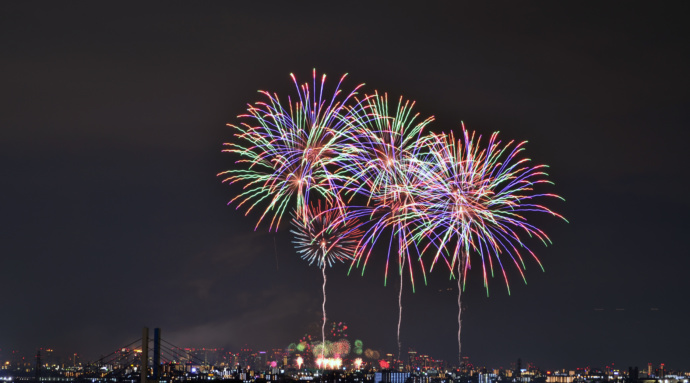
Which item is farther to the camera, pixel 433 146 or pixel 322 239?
pixel 322 239

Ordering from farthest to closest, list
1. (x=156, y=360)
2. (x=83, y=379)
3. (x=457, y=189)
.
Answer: (x=83, y=379), (x=457, y=189), (x=156, y=360)

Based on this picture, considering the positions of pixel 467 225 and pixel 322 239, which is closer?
pixel 467 225

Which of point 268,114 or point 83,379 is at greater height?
point 268,114

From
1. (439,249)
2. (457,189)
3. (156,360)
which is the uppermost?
(457,189)

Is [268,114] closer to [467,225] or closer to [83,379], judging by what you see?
[467,225]

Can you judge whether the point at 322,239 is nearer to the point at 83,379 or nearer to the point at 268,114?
the point at 268,114

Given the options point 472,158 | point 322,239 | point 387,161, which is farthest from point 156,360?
point 472,158

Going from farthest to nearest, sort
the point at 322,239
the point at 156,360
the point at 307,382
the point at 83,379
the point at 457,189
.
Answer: the point at 307,382 < the point at 83,379 < the point at 322,239 < the point at 457,189 < the point at 156,360

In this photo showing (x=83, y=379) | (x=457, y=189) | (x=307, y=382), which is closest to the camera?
(x=457, y=189)

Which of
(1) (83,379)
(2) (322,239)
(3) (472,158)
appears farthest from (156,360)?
(1) (83,379)
